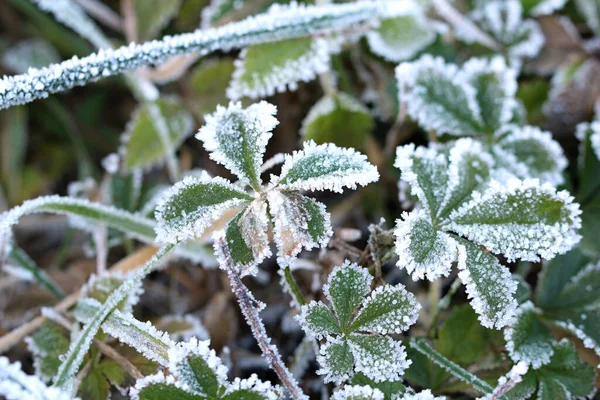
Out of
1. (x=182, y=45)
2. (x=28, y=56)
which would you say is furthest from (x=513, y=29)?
(x=28, y=56)

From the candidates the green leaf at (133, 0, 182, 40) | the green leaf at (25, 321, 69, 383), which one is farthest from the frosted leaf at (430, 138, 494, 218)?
the green leaf at (133, 0, 182, 40)

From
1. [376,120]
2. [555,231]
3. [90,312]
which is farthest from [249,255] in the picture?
[376,120]

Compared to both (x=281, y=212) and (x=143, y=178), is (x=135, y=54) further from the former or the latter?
(x=143, y=178)

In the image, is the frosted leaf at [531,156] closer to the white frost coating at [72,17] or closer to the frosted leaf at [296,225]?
the frosted leaf at [296,225]

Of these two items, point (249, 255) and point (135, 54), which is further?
point (135, 54)

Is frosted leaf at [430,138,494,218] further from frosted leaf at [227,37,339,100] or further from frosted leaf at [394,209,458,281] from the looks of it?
frosted leaf at [227,37,339,100]

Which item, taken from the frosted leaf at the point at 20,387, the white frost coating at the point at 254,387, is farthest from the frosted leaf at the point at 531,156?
the frosted leaf at the point at 20,387

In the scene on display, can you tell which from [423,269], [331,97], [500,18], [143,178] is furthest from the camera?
[143,178]
